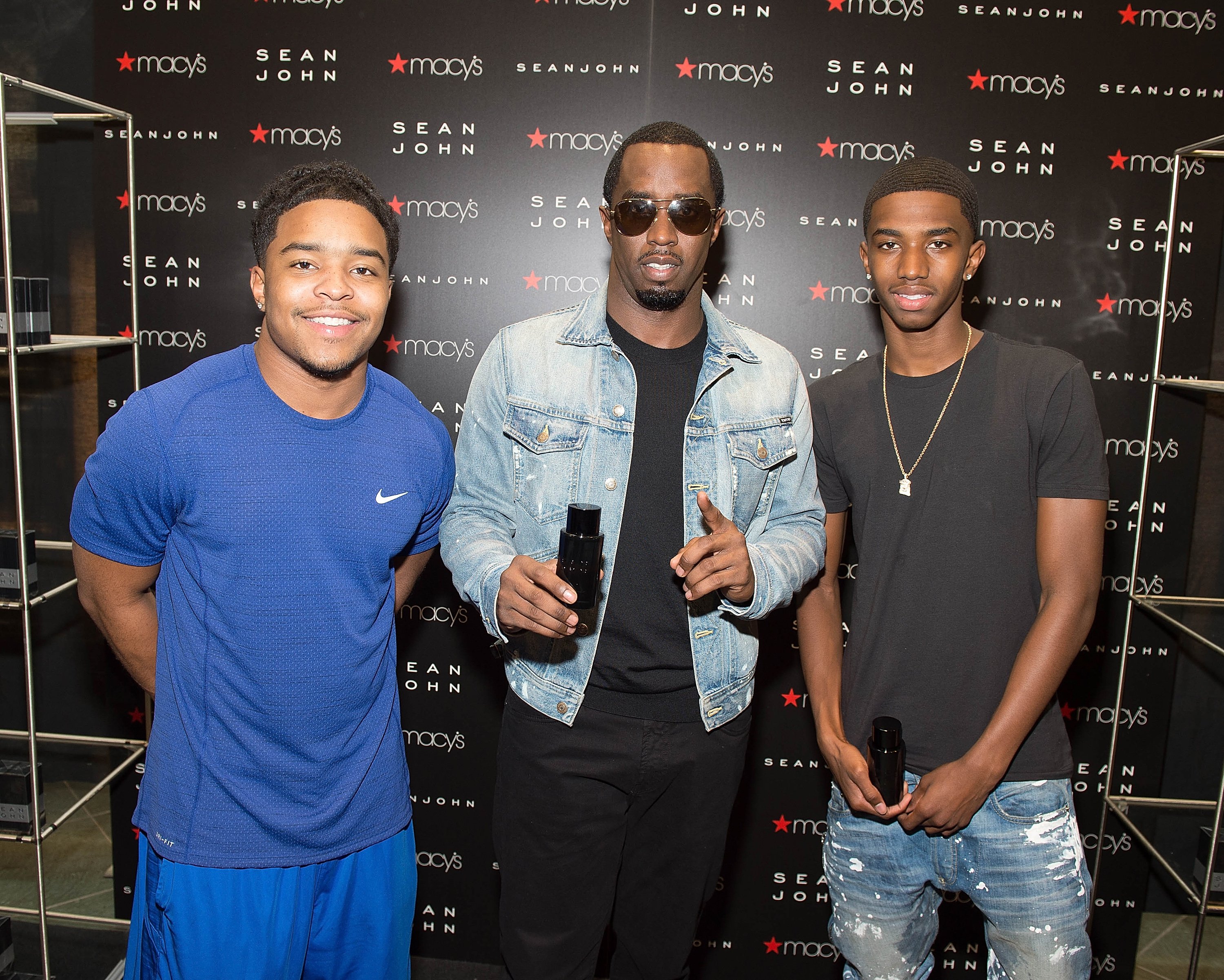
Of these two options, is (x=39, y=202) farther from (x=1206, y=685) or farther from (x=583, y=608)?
(x=1206, y=685)

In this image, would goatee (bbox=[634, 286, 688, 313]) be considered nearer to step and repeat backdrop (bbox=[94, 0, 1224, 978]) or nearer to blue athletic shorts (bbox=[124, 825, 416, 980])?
step and repeat backdrop (bbox=[94, 0, 1224, 978])

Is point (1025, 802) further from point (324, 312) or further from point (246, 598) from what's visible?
point (324, 312)

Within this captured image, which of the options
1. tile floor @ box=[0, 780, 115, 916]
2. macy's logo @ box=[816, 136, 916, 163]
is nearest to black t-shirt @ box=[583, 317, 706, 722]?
macy's logo @ box=[816, 136, 916, 163]

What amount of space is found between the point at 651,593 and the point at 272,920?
0.96m

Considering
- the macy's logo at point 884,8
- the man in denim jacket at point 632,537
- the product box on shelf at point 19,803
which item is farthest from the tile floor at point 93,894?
the macy's logo at point 884,8

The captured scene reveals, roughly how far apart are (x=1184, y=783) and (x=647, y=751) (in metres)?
2.23

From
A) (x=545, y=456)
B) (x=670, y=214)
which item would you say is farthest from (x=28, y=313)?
(x=670, y=214)

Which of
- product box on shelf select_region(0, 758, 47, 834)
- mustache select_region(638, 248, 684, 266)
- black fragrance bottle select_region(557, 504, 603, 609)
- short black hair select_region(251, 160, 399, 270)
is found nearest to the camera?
black fragrance bottle select_region(557, 504, 603, 609)

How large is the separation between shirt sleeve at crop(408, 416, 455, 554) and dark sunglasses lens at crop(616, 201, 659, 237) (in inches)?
23.2

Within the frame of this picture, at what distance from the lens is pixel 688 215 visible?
1872mm

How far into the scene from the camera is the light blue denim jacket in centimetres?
190

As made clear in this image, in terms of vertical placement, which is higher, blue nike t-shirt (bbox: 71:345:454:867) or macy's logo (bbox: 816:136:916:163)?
macy's logo (bbox: 816:136:916:163)

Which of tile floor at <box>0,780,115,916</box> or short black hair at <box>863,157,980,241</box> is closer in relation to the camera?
short black hair at <box>863,157,980,241</box>

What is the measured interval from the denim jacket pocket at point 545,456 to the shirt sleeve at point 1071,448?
96cm
